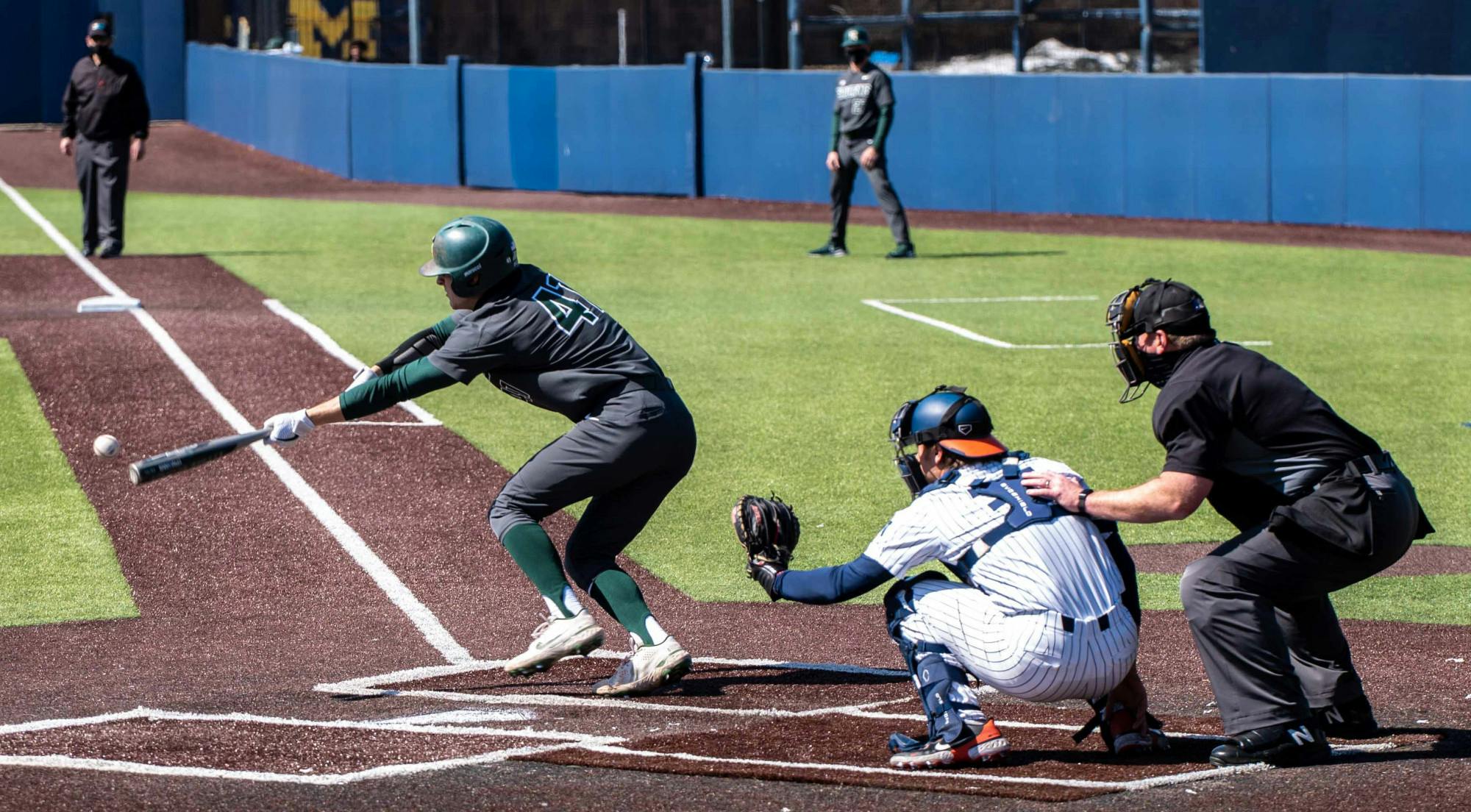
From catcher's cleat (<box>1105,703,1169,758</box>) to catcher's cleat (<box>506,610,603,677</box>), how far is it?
196 cm

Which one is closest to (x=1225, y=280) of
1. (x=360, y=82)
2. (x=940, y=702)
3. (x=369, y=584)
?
Answer: (x=369, y=584)

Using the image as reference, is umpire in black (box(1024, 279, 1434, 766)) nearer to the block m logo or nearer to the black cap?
the black cap

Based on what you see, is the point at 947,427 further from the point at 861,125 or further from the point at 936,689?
→ the point at 861,125

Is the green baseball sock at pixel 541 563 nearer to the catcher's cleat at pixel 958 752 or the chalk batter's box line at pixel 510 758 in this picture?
the chalk batter's box line at pixel 510 758

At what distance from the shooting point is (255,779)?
563cm

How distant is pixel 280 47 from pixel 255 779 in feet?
117

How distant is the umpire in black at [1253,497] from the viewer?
5.69 metres

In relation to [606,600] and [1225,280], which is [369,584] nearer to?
[606,600]

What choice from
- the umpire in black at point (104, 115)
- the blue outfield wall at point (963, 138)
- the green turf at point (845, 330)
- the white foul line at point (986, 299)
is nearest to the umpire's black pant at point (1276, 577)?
the green turf at point (845, 330)

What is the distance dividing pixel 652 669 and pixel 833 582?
1.31 m

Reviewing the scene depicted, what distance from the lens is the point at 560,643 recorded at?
22.7 feet

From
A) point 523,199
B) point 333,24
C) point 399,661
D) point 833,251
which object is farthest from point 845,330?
point 333,24

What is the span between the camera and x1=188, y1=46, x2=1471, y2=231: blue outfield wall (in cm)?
2273

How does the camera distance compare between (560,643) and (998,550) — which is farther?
(560,643)
